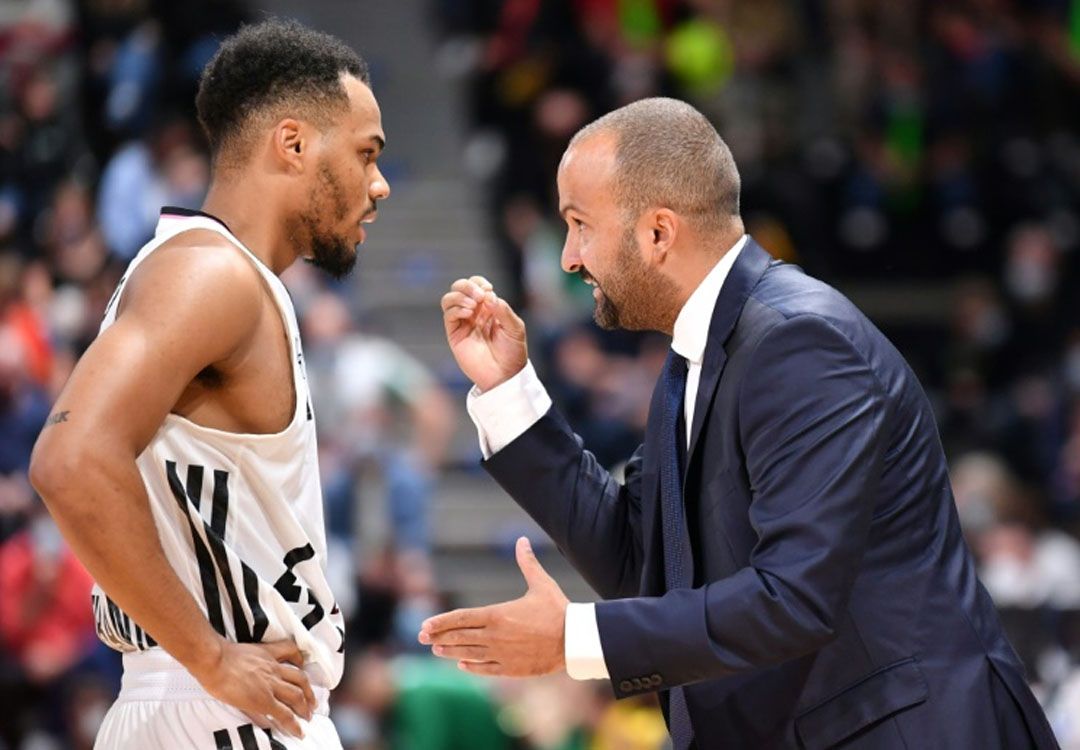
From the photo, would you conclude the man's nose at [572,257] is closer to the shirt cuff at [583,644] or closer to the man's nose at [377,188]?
the man's nose at [377,188]

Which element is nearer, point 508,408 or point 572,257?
point 572,257

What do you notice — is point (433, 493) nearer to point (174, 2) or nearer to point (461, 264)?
point (461, 264)

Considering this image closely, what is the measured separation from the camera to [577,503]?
4148 mm

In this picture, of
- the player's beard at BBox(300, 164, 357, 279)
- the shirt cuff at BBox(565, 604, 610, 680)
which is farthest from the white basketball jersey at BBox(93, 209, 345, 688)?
the shirt cuff at BBox(565, 604, 610, 680)

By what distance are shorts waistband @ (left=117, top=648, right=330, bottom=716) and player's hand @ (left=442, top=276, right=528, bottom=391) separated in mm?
1049

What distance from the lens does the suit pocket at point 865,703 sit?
3.52 meters

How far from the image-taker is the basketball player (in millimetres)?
3244

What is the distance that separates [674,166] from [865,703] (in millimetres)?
1187

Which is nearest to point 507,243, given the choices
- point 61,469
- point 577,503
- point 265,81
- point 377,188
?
point 577,503

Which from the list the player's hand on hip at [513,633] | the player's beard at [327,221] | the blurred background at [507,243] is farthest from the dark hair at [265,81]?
the blurred background at [507,243]

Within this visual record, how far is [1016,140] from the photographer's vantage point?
12125mm

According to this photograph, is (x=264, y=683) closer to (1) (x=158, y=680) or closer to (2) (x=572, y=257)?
(1) (x=158, y=680)

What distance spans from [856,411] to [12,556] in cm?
646

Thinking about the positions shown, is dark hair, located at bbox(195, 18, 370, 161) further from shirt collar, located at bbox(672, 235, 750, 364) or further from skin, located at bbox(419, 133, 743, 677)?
shirt collar, located at bbox(672, 235, 750, 364)
